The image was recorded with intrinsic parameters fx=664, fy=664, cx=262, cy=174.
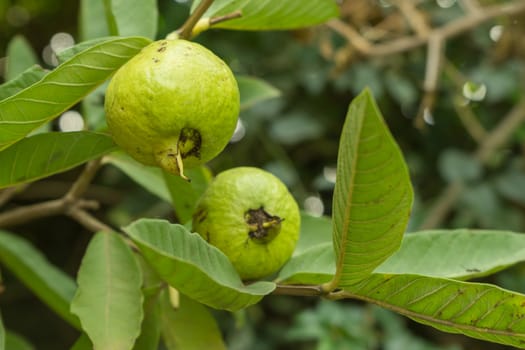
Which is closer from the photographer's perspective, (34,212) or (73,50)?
(73,50)

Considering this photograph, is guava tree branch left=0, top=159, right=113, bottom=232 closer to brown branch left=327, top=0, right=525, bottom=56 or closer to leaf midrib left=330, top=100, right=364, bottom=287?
leaf midrib left=330, top=100, right=364, bottom=287

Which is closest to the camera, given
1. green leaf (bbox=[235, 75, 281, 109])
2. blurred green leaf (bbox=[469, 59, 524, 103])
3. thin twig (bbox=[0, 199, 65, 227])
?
thin twig (bbox=[0, 199, 65, 227])

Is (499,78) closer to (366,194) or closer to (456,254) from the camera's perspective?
(456,254)

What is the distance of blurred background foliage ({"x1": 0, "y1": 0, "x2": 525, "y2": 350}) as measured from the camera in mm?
1751

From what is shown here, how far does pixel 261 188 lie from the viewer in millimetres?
745

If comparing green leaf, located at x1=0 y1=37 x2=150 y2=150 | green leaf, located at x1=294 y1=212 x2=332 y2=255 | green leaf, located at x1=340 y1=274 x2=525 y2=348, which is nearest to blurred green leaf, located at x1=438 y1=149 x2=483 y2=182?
green leaf, located at x1=294 y1=212 x2=332 y2=255

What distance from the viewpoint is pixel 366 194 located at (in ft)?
1.82

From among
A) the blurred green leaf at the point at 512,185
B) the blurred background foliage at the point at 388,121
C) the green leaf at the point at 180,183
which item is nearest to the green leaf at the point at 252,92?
the green leaf at the point at 180,183

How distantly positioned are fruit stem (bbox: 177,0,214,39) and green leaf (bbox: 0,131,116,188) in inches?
5.7

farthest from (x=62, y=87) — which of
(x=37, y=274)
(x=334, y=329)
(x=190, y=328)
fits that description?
(x=334, y=329)

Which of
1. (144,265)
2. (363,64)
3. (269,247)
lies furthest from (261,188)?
(363,64)

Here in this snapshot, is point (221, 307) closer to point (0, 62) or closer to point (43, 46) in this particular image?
point (0, 62)

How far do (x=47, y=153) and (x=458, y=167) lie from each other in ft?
4.13

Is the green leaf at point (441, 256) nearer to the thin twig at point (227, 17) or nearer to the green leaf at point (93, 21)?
the thin twig at point (227, 17)
